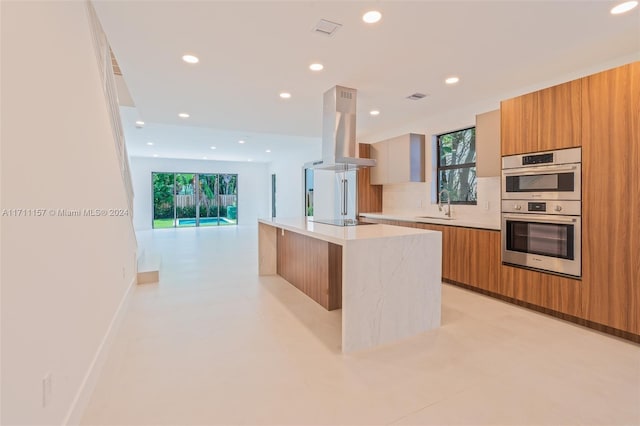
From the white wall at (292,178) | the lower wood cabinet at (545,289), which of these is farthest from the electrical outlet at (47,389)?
the white wall at (292,178)

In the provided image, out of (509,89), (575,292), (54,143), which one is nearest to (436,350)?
(575,292)

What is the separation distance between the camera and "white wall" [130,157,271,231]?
38.1 feet

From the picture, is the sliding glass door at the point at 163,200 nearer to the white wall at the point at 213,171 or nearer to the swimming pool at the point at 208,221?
the white wall at the point at 213,171

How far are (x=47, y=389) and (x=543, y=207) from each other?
3934mm

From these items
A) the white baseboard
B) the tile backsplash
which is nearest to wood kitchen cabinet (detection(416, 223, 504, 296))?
the tile backsplash

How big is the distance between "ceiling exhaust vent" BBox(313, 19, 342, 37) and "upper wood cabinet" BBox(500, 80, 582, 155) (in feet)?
6.98

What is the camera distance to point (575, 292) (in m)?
2.93

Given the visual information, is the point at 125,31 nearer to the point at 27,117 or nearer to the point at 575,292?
the point at 27,117

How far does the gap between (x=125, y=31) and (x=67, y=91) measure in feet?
3.69

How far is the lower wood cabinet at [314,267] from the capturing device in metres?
3.41

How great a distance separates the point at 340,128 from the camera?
3875 millimetres

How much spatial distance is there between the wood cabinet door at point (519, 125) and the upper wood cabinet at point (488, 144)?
1.03ft

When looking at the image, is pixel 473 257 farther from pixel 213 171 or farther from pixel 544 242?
pixel 213 171

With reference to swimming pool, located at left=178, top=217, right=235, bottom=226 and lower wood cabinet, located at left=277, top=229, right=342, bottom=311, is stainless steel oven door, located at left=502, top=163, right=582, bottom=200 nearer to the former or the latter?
lower wood cabinet, located at left=277, top=229, right=342, bottom=311
